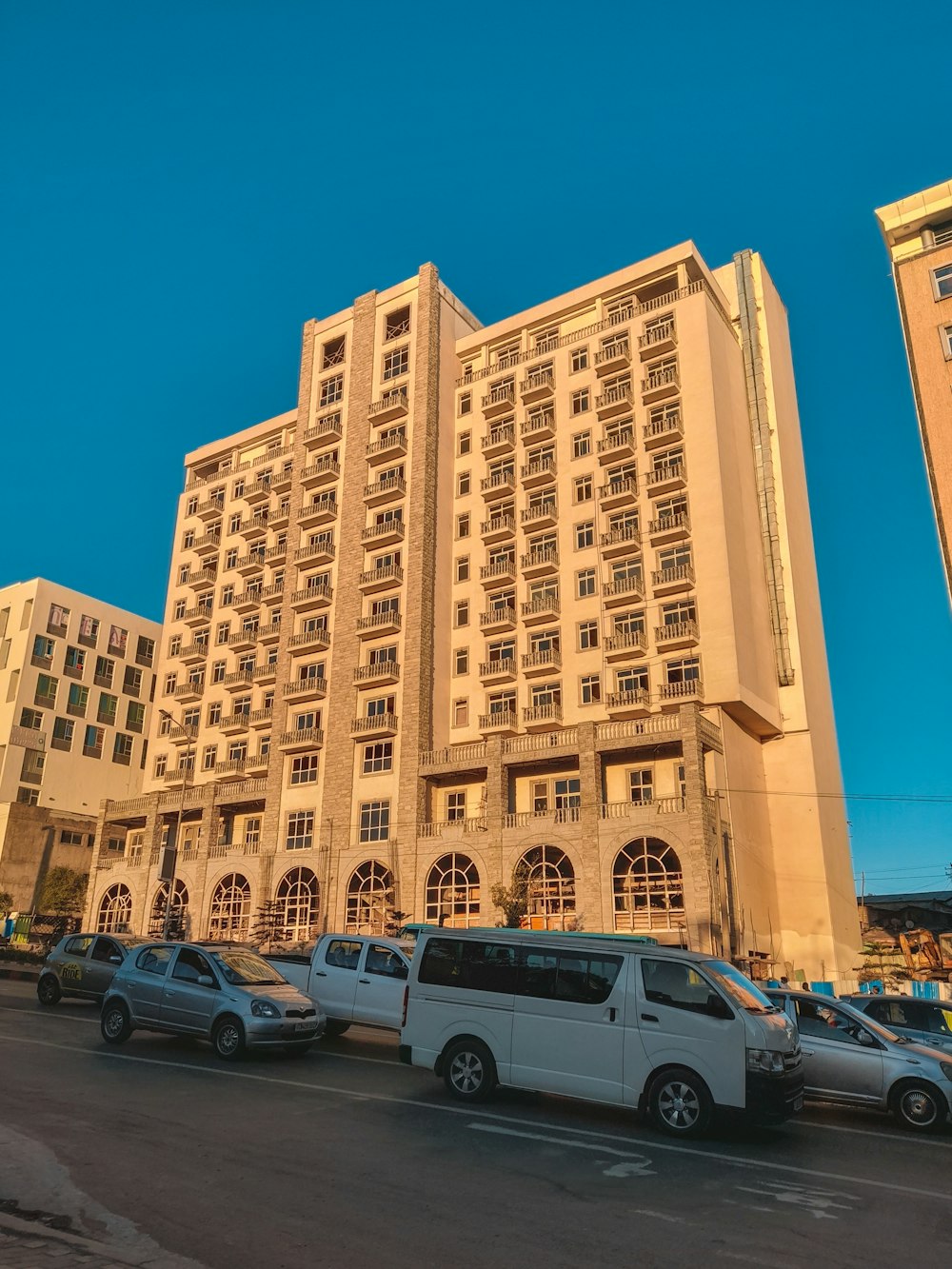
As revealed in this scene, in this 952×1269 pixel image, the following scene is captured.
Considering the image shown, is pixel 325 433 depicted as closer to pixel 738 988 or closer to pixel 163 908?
pixel 163 908

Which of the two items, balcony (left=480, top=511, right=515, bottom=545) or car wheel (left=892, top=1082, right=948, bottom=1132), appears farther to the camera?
balcony (left=480, top=511, right=515, bottom=545)

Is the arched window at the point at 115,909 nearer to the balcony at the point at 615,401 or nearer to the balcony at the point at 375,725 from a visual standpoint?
the balcony at the point at 375,725

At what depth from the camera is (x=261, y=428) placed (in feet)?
193

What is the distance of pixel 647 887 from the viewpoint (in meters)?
33.6

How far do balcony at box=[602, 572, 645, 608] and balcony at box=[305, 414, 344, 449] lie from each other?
65.9ft

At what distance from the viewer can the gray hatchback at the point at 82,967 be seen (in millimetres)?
20781

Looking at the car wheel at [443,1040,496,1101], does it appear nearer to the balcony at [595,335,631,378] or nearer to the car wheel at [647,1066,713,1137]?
the car wheel at [647,1066,713,1137]

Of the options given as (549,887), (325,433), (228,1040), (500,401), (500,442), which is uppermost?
(325,433)

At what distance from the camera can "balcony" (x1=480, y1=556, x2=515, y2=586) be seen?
44.2 metres

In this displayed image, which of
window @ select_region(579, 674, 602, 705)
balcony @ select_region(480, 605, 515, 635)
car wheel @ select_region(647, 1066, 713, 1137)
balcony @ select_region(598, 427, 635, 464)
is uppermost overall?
balcony @ select_region(598, 427, 635, 464)

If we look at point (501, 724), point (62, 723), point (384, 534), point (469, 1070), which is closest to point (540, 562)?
point (501, 724)

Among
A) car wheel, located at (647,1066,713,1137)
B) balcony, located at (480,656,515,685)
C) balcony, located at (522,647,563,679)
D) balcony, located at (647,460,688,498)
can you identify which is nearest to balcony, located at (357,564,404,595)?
balcony, located at (480,656,515,685)

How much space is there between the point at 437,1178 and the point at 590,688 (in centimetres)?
3266

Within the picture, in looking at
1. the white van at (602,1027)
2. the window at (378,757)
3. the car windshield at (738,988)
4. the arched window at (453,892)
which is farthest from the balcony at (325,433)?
the car windshield at (738,988)
